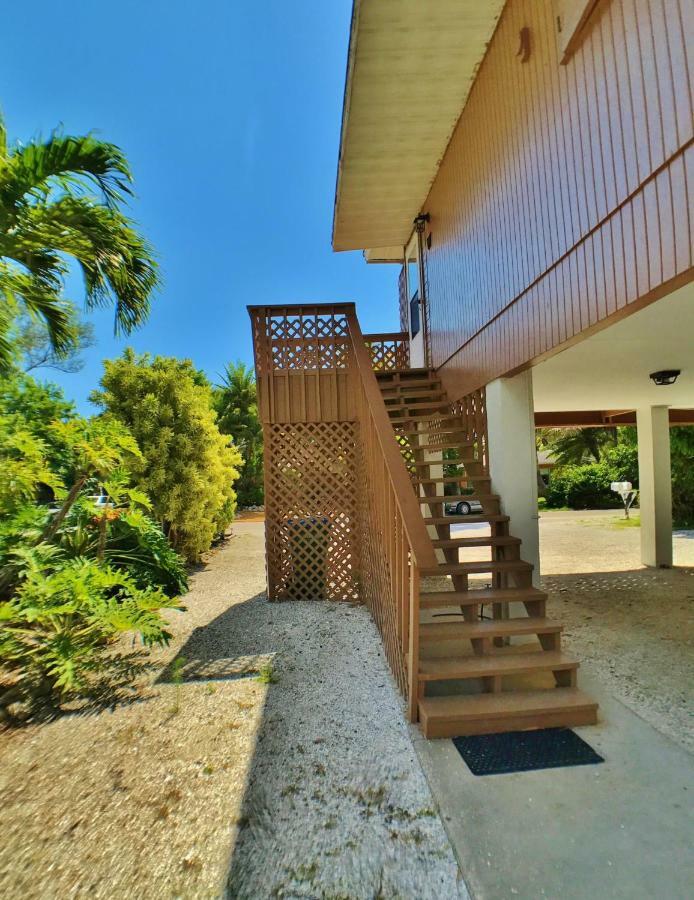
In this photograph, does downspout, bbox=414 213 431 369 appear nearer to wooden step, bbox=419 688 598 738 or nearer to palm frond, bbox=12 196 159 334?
palm frond, bbox=12 196 159 334

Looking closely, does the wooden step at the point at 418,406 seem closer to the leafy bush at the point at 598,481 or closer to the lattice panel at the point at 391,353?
the lattice panel at the point at 391,353

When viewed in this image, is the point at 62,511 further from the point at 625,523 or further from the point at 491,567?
the point at 625,523

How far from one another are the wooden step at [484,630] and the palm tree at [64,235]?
166 inches

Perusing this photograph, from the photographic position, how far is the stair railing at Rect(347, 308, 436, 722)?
280cm

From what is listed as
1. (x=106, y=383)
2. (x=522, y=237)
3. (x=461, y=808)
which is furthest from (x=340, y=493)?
(x=106, y=383)

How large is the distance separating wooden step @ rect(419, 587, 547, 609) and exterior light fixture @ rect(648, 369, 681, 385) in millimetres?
3575

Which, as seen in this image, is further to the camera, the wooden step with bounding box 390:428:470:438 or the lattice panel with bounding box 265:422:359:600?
the lattice panel with bounding box 265:422:359:600

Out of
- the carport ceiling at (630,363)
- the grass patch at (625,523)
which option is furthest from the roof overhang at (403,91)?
the grass patch at (625,523)

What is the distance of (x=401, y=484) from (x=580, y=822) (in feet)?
6.31

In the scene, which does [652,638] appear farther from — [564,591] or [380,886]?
[380,886]

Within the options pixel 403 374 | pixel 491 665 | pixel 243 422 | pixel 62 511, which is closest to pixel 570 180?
pixel 491 665

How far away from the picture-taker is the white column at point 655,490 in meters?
7.66

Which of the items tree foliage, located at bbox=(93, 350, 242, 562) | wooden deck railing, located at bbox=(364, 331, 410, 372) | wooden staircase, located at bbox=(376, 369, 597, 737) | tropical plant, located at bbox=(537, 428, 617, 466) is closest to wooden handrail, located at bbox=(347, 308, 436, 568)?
A: wooden staircase, located at bbox=(376, 369, 597, 737)

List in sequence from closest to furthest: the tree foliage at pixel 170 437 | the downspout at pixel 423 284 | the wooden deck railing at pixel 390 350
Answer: the downspout at pixel 423 284 → the wooden deck railing at pixel 390 350 → the tree foliage at pixel 170 437
